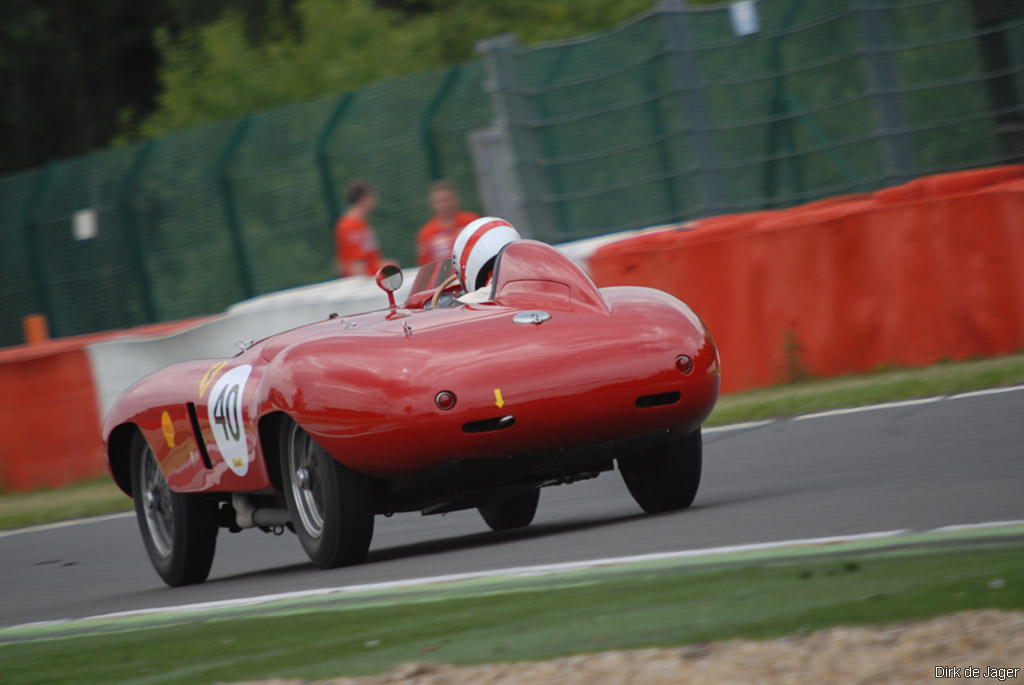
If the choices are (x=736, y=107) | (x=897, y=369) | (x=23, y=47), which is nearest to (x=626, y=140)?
(x=736, y=107)

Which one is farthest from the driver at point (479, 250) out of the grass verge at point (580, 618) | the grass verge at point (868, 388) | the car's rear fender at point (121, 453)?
the grass verge at point (868, 388)

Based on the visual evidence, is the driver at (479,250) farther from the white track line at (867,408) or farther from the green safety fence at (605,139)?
the green safety fence at (605,139)

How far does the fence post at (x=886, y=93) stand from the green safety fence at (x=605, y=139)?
0.01 meters

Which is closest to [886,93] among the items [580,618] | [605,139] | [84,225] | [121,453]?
[605,139]

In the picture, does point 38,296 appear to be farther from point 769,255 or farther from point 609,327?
point 609,327

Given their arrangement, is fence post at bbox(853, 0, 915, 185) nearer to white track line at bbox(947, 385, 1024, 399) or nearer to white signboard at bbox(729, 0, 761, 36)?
white signboard at bbox(729, 0, 761, 36)

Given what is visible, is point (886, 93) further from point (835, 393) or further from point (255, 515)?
point (255, 515)

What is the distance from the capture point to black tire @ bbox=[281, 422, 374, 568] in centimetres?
620

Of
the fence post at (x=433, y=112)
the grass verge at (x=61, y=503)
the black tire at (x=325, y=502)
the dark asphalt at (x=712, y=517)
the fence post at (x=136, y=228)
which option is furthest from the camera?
the fence post at (x=136, y=228)

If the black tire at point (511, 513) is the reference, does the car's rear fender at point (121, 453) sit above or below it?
above

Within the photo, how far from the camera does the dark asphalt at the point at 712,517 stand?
5.69 metres

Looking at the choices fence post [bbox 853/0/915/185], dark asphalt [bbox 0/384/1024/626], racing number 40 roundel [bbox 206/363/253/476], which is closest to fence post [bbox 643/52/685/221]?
fence post [bbox 853/0/915/185]

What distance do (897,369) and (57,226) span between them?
1100cm

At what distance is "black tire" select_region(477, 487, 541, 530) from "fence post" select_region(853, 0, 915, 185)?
5.32 meters
